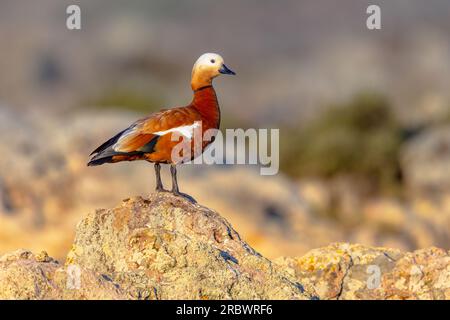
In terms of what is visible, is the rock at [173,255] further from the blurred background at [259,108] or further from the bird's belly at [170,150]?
the blurred background at [259,108]

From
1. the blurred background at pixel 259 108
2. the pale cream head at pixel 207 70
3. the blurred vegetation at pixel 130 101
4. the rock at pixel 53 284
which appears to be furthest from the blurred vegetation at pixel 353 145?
the rock at pixel 53 284

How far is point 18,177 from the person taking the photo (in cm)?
2042

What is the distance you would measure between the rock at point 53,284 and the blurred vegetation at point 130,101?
31392mm

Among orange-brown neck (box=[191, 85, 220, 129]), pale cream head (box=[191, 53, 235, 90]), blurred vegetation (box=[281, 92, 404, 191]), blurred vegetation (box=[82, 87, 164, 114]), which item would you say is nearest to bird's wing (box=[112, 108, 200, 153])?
orange-brown neck (box=[191, 85, 220, 129])

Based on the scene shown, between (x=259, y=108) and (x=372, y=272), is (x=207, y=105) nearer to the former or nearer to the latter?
(x=372, y=272)

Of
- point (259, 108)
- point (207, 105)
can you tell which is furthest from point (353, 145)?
point (207, 105)

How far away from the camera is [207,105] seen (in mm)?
12391

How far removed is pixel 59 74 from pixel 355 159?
31189 millimetres

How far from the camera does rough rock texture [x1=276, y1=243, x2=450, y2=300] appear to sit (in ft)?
36.8

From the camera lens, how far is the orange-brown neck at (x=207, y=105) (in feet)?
40.3

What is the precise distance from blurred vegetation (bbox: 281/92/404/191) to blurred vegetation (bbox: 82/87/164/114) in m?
6.27

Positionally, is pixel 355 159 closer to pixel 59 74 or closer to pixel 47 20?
pixel 59 74

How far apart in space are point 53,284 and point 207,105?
3.59m
